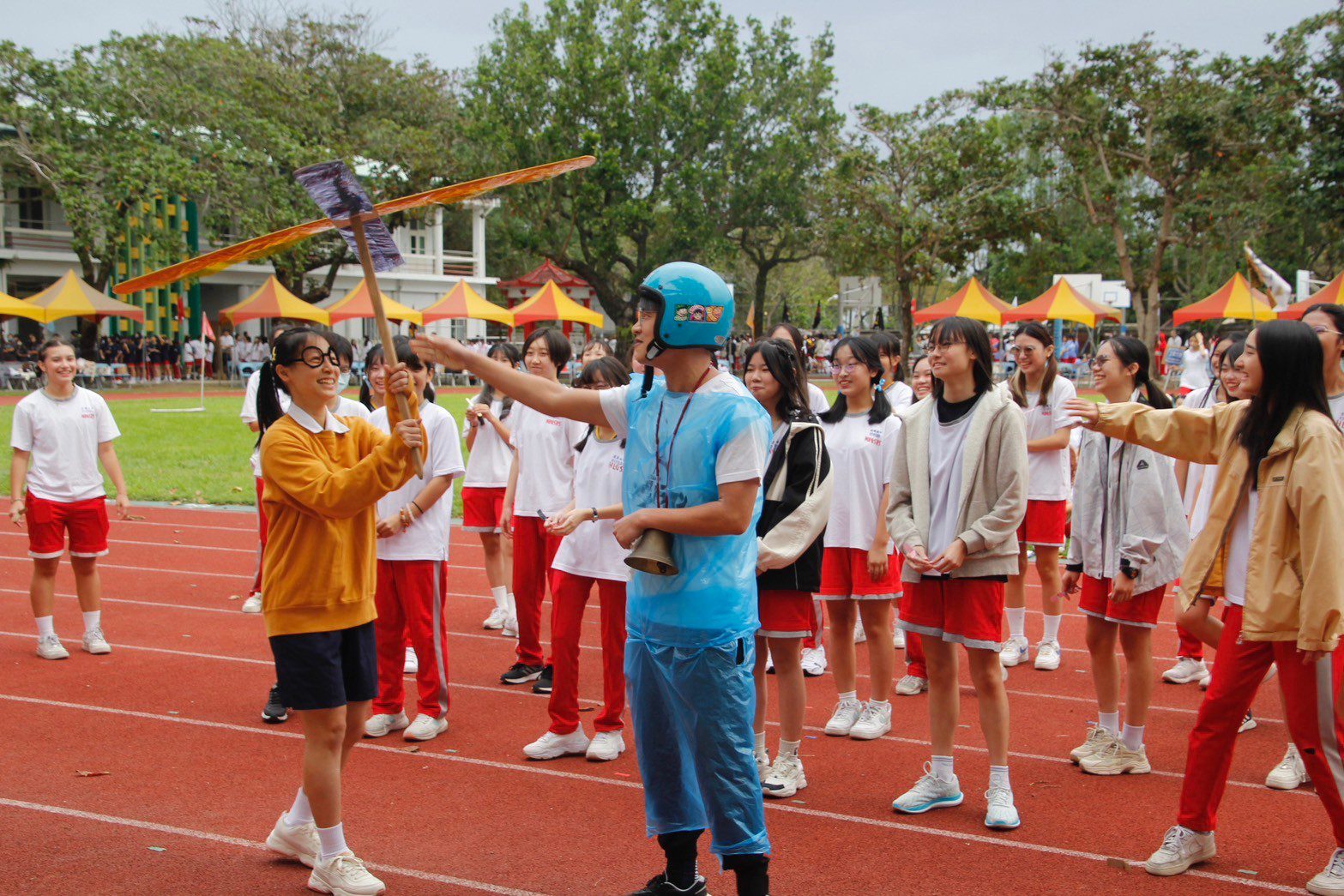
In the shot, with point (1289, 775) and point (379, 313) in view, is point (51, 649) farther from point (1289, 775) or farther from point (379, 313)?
point (1289, 775)

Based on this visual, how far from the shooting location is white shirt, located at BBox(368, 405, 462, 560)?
5645 millimetres

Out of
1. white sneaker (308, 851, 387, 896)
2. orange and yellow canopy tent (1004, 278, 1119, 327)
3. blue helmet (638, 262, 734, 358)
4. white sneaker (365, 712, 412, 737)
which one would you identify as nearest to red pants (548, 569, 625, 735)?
white sneaker (365, 712, 412, 737)

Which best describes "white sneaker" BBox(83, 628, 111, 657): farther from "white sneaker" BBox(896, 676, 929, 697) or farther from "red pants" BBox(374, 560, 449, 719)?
"white sneaker" BBox(896, 676, 929, 697)

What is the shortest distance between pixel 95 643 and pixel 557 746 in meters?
3.64

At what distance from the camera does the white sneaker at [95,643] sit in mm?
7297

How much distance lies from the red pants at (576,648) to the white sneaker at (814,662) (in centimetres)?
189

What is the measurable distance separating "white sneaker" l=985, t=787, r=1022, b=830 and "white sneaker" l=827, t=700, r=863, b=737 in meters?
1.27

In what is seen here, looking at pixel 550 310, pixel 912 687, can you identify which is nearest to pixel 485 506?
pixel 912 687

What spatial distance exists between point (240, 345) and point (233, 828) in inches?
1571

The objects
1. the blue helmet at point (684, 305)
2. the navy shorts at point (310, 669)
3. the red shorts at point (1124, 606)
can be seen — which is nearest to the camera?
the blue helmet at point (684, 305)

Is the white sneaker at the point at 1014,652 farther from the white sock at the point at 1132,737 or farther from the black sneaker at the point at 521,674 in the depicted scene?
the black sneaker at the point at 521,674

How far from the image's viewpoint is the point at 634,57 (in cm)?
3919

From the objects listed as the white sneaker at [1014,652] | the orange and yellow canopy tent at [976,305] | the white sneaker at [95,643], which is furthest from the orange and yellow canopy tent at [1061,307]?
the white sneaker at [95,643]

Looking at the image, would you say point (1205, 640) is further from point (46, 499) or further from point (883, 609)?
point (46, 499)
